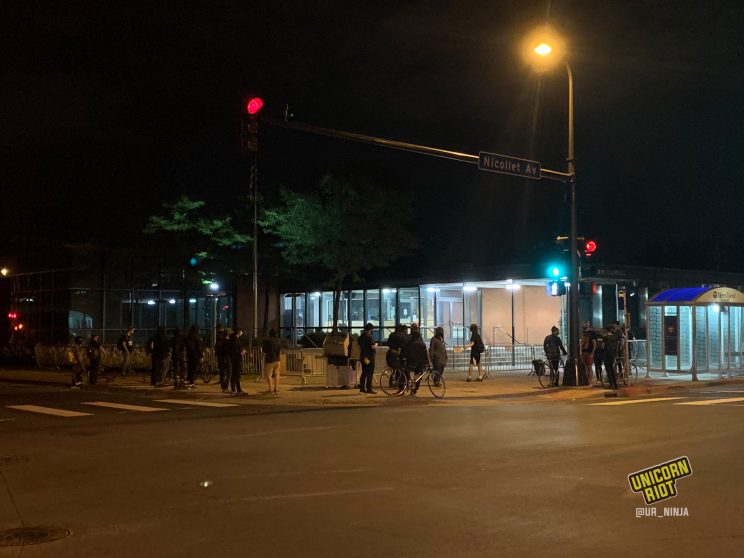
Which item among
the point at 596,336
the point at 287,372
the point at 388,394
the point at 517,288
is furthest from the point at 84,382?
the point at 517,288

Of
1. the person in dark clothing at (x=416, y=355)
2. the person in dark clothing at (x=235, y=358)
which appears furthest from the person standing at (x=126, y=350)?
the person in dark clothing at (x=416, y=355)

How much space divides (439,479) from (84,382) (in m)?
20.3

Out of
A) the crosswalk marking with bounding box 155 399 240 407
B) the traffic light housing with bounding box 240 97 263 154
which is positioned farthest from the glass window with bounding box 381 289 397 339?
the traffic light housing with bounding box 240 97 263 154

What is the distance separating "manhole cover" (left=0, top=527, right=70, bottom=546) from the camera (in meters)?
6.90

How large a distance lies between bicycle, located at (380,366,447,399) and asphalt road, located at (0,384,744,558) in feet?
14.0

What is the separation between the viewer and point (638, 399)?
19.6m

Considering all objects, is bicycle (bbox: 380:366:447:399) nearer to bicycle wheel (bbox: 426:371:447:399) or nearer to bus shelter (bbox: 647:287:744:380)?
bicycle wheel (bbox: 426:371:447:399)

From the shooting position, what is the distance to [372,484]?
9.07 m

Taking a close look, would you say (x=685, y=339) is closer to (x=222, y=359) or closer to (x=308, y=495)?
(x=222, y=359)

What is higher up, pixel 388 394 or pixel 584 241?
pixel 584 241

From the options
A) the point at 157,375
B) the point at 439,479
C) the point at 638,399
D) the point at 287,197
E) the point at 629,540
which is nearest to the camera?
the point at 629,540

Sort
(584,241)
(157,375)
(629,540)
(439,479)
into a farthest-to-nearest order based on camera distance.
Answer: (157,375) < (584,241) < (439,479) < (629,540)

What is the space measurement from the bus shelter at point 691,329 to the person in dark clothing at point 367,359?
35.3 feet

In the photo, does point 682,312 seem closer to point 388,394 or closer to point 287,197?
point 388,394
